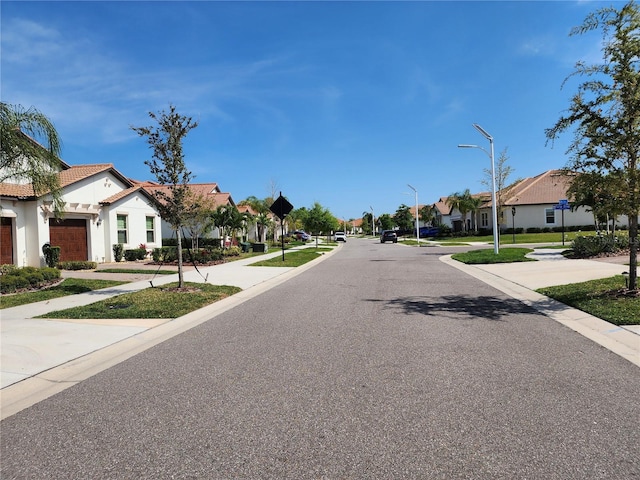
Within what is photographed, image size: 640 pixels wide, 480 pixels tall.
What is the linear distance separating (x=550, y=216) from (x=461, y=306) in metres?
44.3

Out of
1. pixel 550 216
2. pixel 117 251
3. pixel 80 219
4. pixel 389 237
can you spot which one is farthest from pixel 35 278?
pixel 550 216

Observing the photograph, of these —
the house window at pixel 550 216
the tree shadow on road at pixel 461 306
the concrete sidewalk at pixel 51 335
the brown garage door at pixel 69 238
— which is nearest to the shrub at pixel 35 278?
the concrete sidewalk at pixel 51 335

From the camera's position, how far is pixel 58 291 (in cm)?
1241

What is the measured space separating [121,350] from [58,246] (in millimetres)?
16557

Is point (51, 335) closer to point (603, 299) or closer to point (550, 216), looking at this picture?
point (603, 299)

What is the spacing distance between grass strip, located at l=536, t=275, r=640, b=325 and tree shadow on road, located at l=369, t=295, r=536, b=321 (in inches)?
40.3

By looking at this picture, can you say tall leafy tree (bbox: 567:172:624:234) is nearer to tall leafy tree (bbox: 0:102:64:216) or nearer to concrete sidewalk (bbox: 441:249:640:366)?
concrete sidewalk (bbox: 441:249:640:366)

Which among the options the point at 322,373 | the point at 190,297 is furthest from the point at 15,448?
the point at 190,297

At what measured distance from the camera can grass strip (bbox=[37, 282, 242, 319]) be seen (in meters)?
9.20

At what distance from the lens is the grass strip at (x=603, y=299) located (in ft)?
25.2

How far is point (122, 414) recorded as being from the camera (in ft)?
13.9

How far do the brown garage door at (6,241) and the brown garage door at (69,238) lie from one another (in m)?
1.90

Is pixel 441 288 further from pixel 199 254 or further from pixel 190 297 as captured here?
pixel 199 254

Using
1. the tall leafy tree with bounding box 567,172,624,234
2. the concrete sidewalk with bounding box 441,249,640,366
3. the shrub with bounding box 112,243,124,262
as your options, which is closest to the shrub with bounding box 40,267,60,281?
the shrub with bounding box 112,243,124,262
